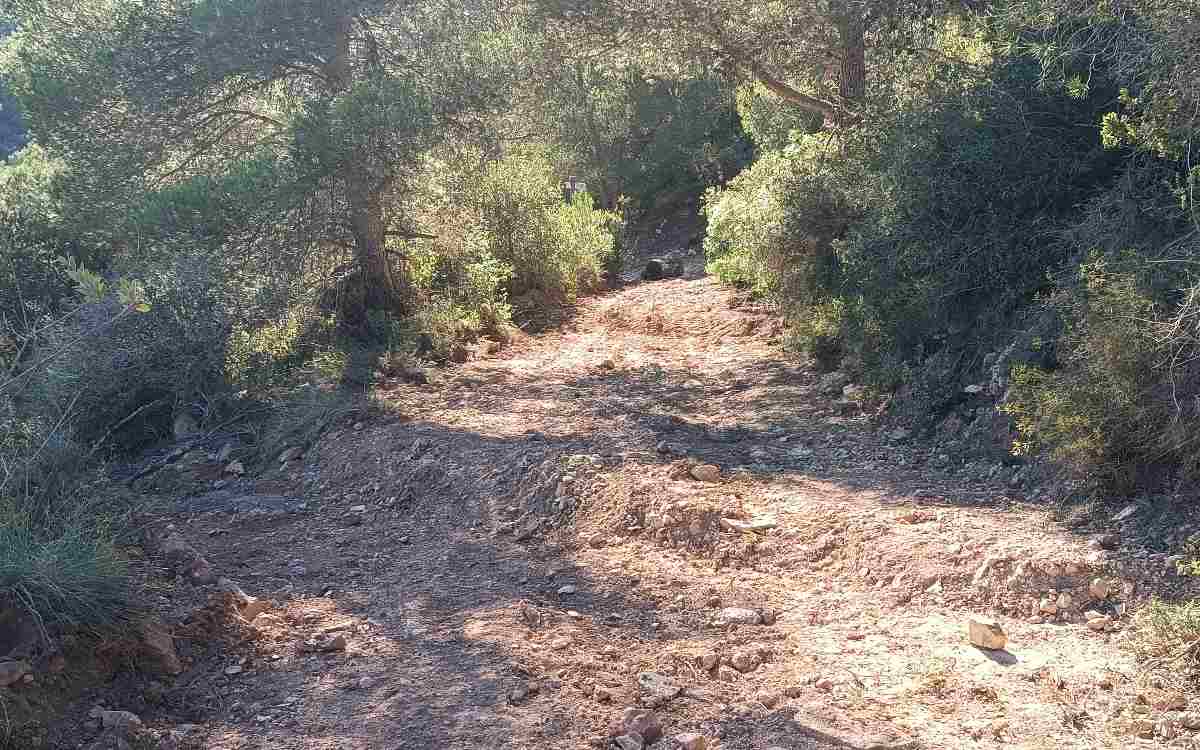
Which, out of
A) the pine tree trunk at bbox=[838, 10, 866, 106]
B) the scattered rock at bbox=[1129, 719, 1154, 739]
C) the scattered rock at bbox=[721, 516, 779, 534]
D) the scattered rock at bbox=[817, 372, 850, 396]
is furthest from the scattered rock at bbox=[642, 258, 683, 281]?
the scattered rock at bbox=[1129, 719, 1154, 739]

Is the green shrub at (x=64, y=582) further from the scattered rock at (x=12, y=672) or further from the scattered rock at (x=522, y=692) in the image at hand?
the scattered rock at (x=522, y=692)

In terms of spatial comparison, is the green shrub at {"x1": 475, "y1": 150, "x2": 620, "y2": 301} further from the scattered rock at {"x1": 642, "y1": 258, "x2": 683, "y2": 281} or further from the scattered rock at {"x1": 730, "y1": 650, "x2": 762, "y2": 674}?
the scattered rock at {"x1": 730, "y1": 650, "x2": 762, "y2": 674}

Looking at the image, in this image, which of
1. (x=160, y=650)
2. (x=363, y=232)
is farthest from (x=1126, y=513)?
(x=363, y=232)

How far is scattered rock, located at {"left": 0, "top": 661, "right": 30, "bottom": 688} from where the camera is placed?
3707mm

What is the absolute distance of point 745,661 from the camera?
4.25 metres

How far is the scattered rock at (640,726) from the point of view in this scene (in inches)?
142

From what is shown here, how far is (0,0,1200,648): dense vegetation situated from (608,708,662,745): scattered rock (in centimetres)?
237

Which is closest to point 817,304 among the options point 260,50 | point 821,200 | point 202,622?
point 821,200

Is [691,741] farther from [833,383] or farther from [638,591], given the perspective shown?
[833,383]

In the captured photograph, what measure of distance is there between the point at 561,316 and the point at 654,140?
12639mm

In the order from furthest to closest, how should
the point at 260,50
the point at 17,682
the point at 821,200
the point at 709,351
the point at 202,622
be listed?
the point at 709,351
the point at 821,200
the point at 260,50
the point at 202,622
the point at 17,682

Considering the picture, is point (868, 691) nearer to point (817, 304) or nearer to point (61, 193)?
point (817, 304)

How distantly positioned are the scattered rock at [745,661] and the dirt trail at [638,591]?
1 cm

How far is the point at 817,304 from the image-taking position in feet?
33.5
